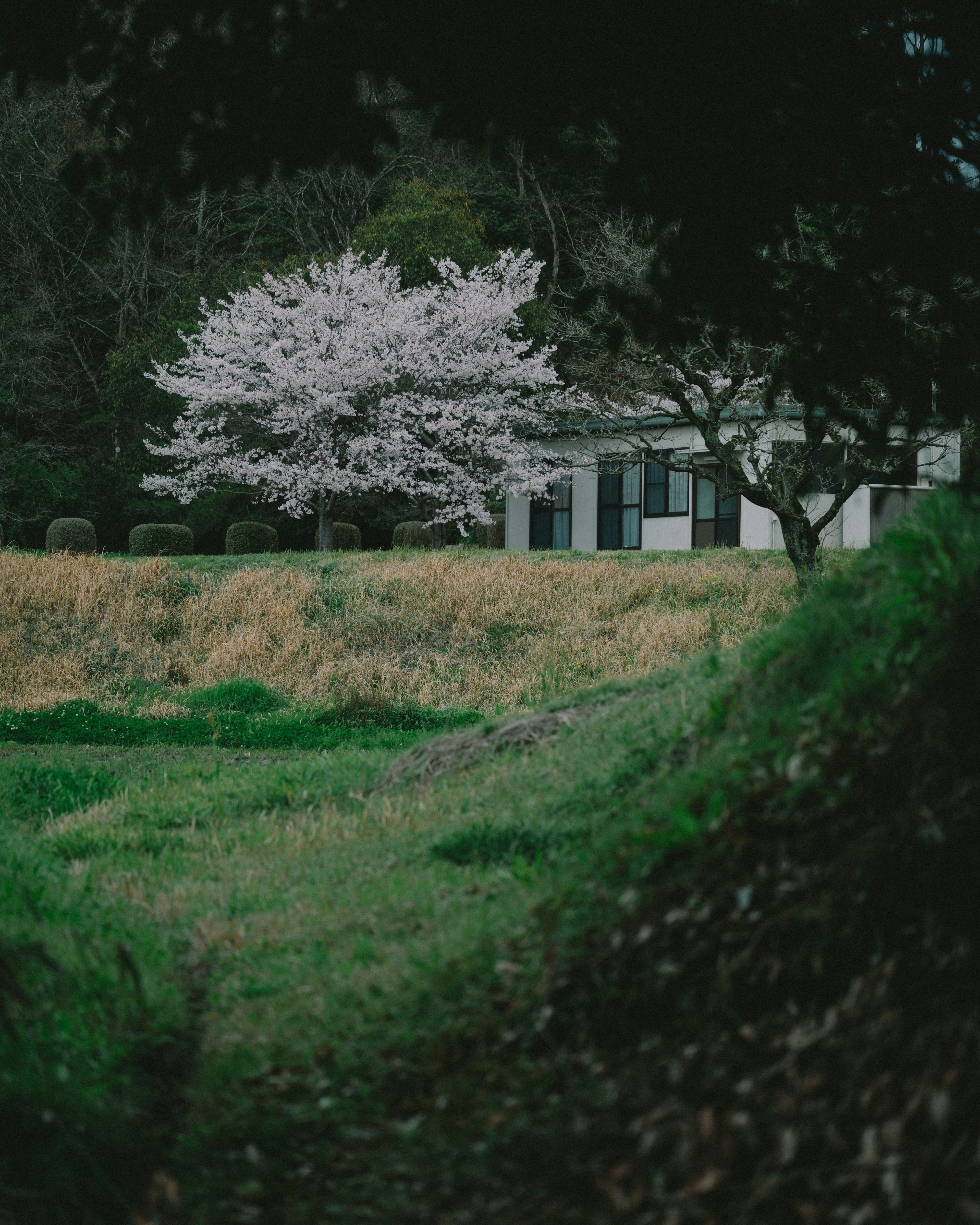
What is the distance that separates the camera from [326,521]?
25.2 meters

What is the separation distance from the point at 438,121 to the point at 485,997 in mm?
2880

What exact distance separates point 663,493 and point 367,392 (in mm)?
7299

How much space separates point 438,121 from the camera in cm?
388

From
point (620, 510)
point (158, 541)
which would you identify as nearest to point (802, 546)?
point (620, 510)

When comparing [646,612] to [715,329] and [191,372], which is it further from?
[191,372]

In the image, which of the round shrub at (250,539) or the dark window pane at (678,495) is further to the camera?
the dark window pane at (678,495)

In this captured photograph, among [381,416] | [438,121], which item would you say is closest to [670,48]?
[438,121]

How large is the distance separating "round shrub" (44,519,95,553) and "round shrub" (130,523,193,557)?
89cm

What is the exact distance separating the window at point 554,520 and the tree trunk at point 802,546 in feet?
40.8

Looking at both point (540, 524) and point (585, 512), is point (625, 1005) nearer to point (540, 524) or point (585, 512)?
point (585, 512)

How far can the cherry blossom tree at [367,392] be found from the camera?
2395 cm

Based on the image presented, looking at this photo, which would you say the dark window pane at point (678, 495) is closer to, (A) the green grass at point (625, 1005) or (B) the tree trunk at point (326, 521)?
(B) the tree trunk at point (326, 521)

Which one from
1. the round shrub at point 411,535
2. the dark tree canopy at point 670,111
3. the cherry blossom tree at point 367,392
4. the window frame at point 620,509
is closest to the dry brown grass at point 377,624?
the cherry blossom tree at point 367,392

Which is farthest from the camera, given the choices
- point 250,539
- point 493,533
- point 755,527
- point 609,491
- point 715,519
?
point 493,533
